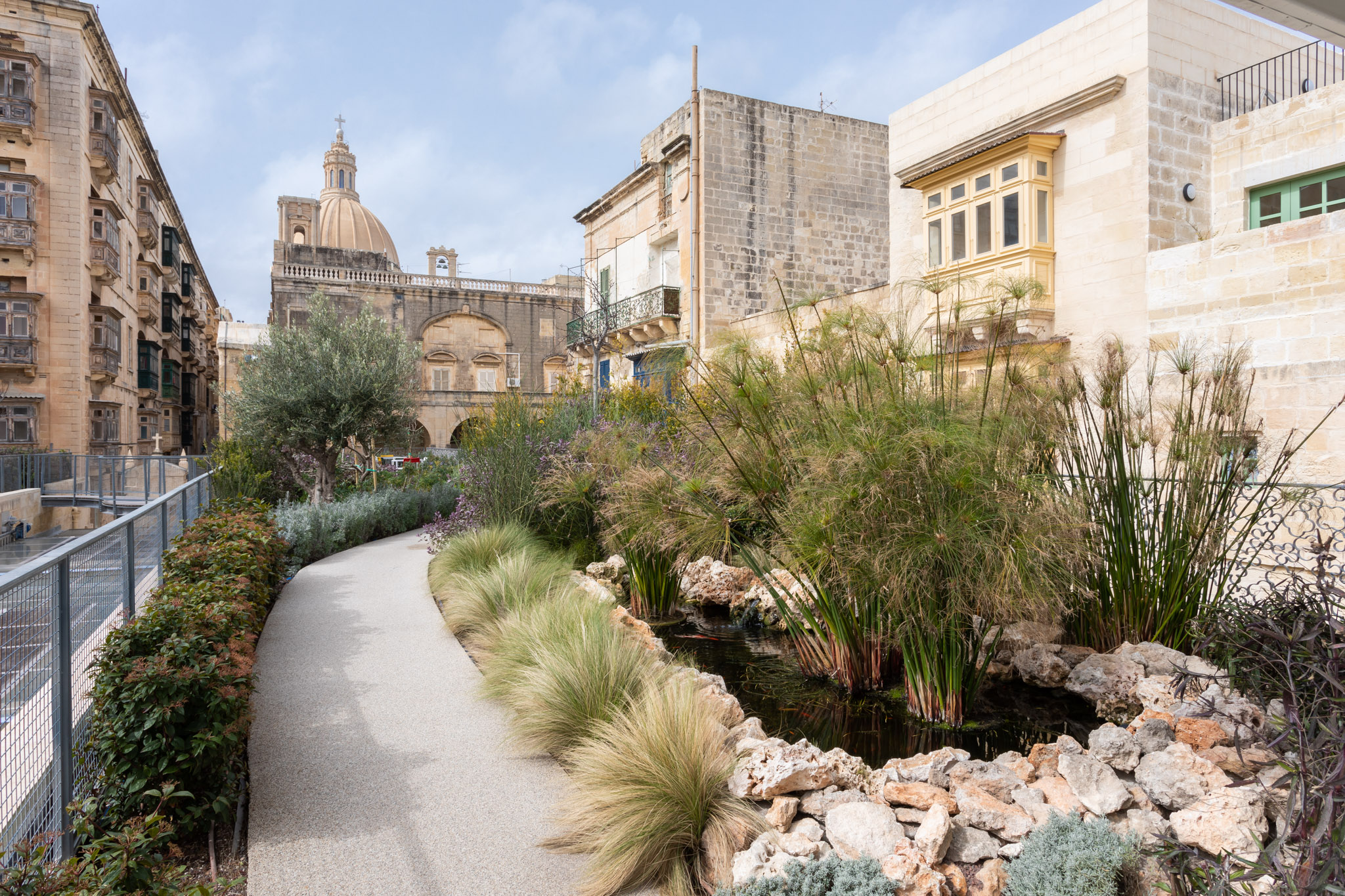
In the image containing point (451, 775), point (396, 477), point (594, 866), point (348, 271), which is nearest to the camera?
point (594, 866)

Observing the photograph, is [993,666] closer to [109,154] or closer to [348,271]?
[109,154]

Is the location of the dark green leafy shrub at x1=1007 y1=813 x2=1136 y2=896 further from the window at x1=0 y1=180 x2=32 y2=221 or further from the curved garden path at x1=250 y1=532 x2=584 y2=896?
the window at x1=0 y1=180 x2=32 y2=221

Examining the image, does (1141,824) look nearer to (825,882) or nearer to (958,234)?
(825,882)

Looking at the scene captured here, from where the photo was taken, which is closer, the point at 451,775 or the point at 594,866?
the point at 594,866

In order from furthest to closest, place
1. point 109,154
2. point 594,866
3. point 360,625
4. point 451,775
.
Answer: point 109,154, point 360,625, point 451,775, point 594,866

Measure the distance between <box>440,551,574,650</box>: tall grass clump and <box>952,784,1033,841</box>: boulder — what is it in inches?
135

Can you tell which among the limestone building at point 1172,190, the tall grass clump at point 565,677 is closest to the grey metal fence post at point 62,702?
the tall grass clump at point 565,677

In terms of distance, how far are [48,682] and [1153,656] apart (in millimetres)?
5155

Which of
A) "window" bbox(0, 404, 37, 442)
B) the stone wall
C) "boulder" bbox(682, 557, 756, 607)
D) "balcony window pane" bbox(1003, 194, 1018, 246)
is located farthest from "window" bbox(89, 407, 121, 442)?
"balcony window pane" bbox(1003, 194, 1018, 246)

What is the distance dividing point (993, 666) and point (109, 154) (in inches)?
1057

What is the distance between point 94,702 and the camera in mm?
3076

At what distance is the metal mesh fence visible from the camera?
2.33 metres

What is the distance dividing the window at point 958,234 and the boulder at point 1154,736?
976 centimetres

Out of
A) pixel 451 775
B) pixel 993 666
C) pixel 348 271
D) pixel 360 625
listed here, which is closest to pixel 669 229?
pixel 360 625
